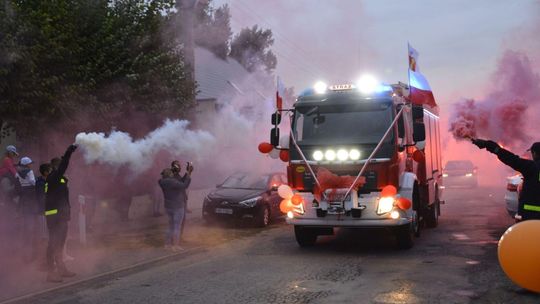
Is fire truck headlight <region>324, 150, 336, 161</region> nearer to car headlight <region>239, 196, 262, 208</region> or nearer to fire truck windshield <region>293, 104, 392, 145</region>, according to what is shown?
fire truck windshield <region>293, 104, 392, 145</region>

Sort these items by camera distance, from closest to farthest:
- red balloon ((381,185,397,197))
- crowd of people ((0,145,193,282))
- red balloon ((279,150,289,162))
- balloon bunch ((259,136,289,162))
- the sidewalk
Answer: the sidewalk → crowd of people ((0,145,193,282)) → red balloon ((381,185,397,197)) → balloon bunch ((259,136,289,162)) → red balloon ((279,150,289,162))

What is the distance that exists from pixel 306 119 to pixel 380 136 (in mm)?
1321

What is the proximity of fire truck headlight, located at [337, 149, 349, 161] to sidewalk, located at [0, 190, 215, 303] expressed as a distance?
3186 mm

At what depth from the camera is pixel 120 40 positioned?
11.7m

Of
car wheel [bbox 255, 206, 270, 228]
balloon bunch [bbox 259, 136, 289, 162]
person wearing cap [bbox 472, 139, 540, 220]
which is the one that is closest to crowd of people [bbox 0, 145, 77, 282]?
balloon bunch [bbox 259, 136, 289, 162]

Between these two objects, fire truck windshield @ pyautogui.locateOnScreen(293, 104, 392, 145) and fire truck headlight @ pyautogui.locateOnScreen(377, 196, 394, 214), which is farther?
fire truck windshield @ pyautogui.locateOnScreen(293, 104, 392, 145)

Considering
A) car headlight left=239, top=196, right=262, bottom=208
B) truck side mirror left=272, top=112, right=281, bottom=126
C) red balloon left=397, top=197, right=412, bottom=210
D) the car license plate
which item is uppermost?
truck side mirror left=272, top=112, right=281, bottom=126

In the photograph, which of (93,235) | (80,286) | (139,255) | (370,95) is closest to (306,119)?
(370,95)

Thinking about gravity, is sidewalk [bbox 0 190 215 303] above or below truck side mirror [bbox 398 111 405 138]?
below

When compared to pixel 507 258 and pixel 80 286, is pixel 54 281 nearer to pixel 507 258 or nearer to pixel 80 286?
pixel 80 286

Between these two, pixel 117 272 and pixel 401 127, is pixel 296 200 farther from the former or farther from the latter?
pixel 117 272

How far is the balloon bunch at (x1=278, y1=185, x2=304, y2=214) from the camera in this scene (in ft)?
28.6

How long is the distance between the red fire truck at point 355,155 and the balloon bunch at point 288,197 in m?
0.06

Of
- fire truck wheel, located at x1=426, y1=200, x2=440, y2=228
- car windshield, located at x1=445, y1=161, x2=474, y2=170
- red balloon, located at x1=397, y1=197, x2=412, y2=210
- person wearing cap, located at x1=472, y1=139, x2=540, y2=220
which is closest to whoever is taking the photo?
person wearing cap, located at x1=472, y1=139, x2=540, y2=220
